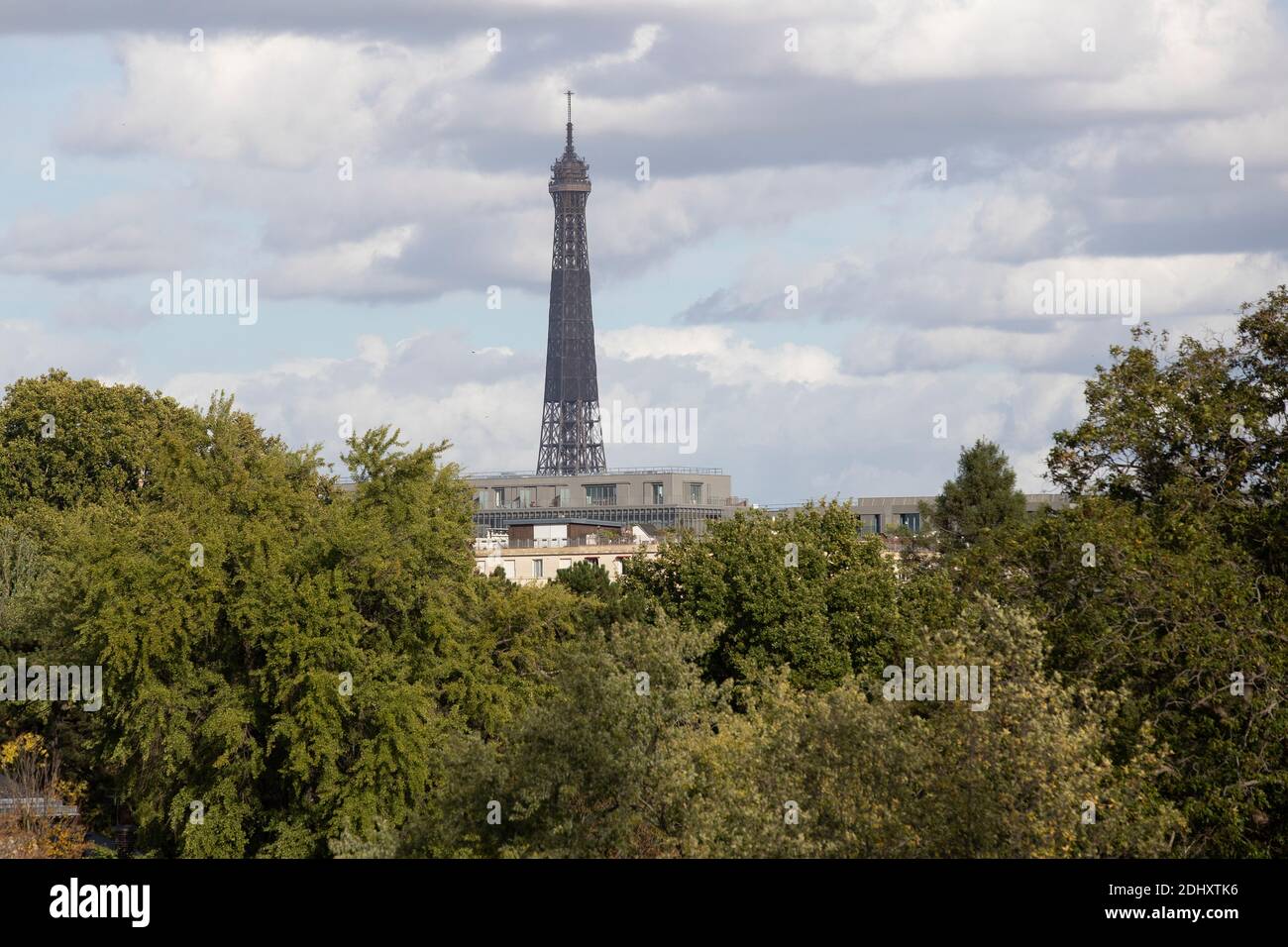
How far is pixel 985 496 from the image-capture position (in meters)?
91.8

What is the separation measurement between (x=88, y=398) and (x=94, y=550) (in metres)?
53.5

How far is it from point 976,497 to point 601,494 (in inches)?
3790

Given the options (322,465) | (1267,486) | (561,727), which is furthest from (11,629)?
(1267,486)

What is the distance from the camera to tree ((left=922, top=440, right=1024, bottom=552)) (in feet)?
297

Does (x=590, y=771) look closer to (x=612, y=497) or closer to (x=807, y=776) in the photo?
(x=807, y=776)

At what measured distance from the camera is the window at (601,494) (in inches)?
7254

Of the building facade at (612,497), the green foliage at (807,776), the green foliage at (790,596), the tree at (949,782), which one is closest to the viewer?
the tree at (949,782)

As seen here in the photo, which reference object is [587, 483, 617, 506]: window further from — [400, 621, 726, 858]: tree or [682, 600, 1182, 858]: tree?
[682, 600, 1182, 858]: tree

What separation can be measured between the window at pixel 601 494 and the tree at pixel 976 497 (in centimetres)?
9139

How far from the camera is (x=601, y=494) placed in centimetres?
18588

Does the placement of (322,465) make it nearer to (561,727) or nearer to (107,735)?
(107,735)

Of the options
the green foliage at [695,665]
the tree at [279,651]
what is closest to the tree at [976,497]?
the green foliage at [695,665]

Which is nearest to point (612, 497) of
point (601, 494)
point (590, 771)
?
point (601, 494)

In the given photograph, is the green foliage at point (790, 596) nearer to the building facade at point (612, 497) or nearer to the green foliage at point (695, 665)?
the green foliage at point (695, 665)
